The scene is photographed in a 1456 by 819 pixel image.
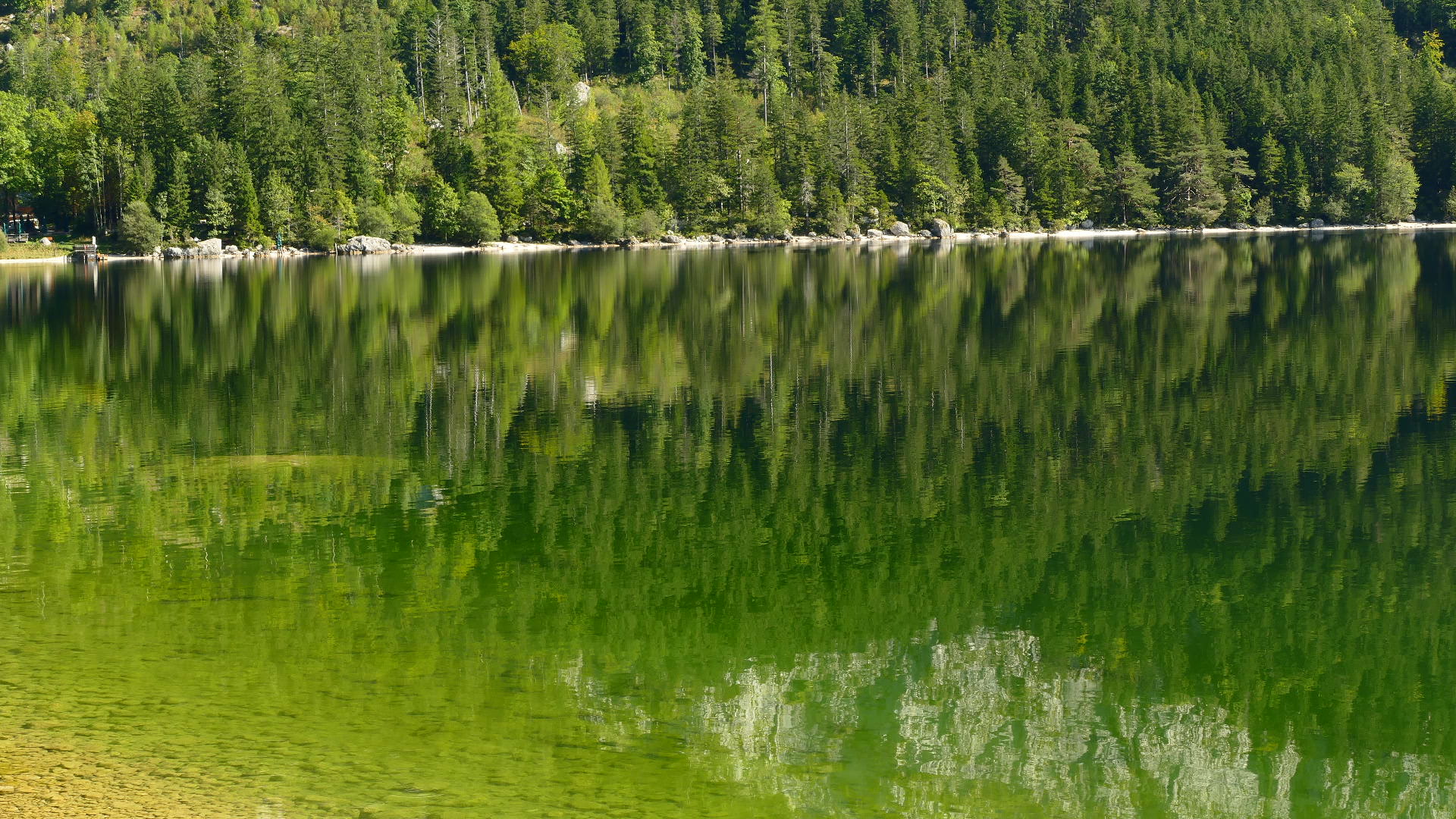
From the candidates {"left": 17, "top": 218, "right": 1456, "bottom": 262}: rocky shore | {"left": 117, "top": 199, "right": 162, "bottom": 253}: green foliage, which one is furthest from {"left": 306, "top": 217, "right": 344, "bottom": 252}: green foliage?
{"left": 117, "top": 199, "right": 162, "bottom": 253}: green foliage

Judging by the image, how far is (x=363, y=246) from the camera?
12694cm

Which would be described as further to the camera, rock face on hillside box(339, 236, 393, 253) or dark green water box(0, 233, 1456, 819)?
rock face on hillside box(339, 236, 393, 253)

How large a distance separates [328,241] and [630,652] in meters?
118

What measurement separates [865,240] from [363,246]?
57169mm

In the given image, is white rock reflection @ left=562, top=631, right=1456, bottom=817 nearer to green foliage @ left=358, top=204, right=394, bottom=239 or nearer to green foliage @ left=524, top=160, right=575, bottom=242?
green foliage @ left=358, top=204, right=394, bottom=239

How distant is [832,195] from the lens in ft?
509

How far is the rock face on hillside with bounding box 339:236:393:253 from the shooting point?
12656cm

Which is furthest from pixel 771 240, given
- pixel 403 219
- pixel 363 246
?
pixel 363 246

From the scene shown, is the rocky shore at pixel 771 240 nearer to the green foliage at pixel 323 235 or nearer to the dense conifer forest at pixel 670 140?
the green foliage at pixel 323 235

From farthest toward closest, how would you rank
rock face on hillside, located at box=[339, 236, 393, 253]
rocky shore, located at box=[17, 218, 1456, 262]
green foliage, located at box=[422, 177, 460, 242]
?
green foliage, located at box=[422, 177, 460, 242] → rock face on hillside, located at box=[339, 236, 393, 253] → rocky shore, located at box=[17, 218, 1456, 262]

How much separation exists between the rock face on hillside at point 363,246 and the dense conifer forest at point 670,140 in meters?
1.54

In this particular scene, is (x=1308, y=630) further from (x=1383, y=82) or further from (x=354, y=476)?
(x=1383, y=82)

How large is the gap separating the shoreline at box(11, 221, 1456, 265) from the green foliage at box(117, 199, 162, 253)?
1.01 meters

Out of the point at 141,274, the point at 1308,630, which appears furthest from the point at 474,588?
the point at 141,274
